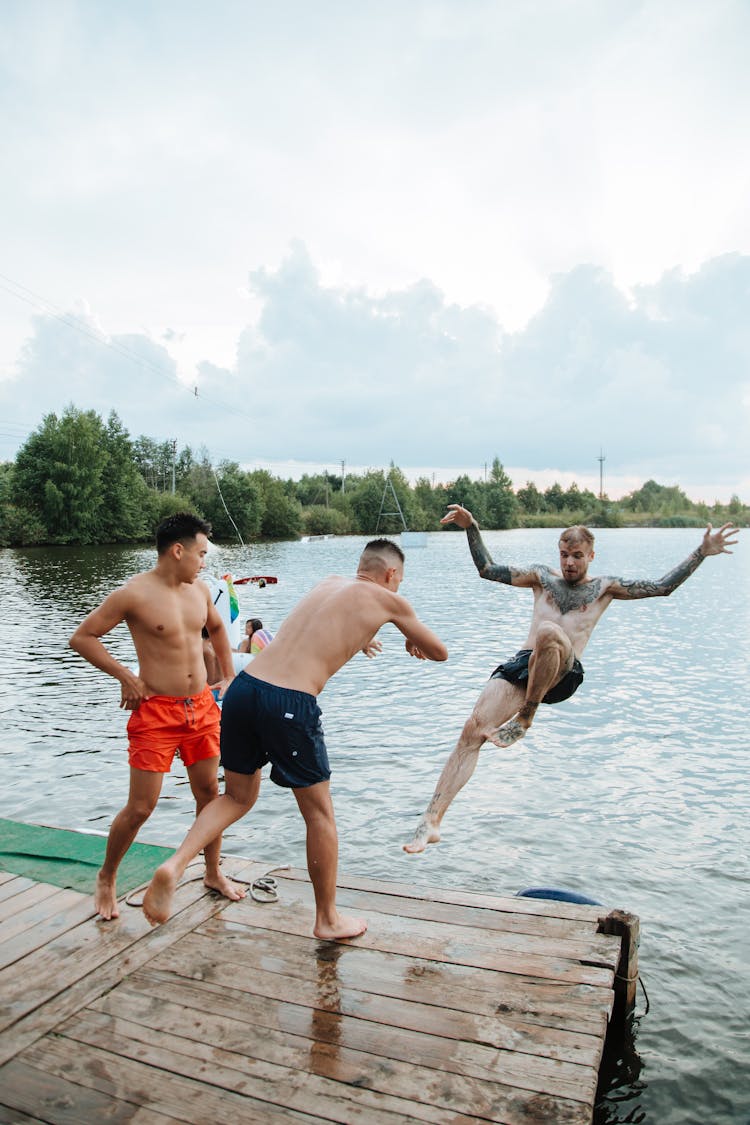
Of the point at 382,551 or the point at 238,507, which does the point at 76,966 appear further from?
the point at 238,507

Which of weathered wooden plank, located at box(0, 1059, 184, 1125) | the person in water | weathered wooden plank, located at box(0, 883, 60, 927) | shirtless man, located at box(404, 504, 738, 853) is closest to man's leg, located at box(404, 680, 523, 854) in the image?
shirtless man, located at box(404, 504, 738, 853)

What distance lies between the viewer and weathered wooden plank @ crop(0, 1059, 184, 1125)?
11.3 ft

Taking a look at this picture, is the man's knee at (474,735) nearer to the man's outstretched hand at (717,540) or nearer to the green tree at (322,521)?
the man's outstretched hand at (717,540)

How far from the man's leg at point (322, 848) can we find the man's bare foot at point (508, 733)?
1378mm

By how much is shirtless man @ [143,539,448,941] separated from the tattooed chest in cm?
Result: 175

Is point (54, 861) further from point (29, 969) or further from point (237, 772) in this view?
point (237, 772)

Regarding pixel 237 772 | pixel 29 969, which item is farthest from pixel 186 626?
pixel 29 969

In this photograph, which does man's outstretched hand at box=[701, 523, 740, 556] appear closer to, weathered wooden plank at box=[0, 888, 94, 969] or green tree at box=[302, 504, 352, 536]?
weathered wooden plank at box=[0, 888, 94, 969]

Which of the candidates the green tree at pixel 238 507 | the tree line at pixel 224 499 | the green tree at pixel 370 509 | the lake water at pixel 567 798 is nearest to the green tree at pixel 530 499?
the tree line at pixel 224 499

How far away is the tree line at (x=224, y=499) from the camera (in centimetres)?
7462

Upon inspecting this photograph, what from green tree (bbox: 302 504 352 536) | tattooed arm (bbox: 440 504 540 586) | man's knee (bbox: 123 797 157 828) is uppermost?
green tree (bbox: 302 504 352 536)

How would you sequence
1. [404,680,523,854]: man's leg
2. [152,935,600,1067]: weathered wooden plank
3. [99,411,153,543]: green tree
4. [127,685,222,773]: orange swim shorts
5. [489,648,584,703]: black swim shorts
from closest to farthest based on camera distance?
[152,935,600,1067]: weathered wooden plank, [127,685,222,773]: orange swim shorts, [404,680,523,854]: man's leg, [489,648,584,703]: black swim shorts, [99,411,153,543]: green tree

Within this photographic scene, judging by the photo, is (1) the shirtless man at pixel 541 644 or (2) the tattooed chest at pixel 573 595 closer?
(1) the shirtless man at pixel 541 644

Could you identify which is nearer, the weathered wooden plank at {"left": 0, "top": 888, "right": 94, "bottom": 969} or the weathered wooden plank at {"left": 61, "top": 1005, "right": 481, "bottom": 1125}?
the weathered wooden plank at {"left": 61, "top": 1005, "right": 481, "bottom": 1125}
